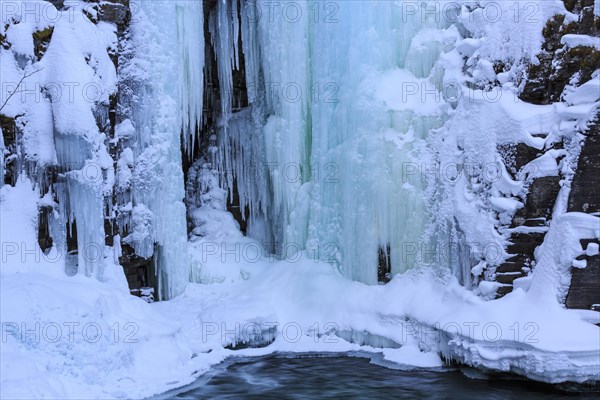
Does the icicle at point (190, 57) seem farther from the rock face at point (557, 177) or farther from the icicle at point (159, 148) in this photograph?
the rock face at point (557, 177)

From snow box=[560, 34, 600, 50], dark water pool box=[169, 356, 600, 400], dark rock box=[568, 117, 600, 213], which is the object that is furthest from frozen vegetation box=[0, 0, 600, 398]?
dark water pool box=[169, 356, 600, 400]

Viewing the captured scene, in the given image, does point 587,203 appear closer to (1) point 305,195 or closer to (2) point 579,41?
(2) point 579,41

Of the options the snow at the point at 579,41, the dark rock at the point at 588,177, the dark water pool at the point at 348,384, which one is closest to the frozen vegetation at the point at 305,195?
the snow at the point at 579,41

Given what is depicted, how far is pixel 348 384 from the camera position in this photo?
9.39m

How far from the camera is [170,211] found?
11.9 m

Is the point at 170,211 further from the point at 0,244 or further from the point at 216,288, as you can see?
the point at 0,244

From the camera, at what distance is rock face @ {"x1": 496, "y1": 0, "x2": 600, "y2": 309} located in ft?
30.6

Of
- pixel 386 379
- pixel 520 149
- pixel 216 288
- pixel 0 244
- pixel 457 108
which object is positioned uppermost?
pixel 457 108

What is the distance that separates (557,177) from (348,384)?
Answer: 4090mm

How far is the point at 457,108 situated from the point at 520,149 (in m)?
1.41

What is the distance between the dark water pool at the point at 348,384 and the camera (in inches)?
345

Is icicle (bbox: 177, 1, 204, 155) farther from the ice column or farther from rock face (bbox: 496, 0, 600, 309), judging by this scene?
rock face (bbox: 496, 0, 600, 309)

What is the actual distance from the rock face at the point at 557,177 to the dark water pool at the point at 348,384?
4.27ft

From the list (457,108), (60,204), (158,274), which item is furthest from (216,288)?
(457,108)
